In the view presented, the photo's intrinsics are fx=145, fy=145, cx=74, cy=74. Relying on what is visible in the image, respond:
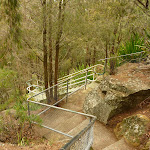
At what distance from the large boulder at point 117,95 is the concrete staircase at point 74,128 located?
1.26 feet

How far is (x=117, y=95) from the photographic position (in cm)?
429

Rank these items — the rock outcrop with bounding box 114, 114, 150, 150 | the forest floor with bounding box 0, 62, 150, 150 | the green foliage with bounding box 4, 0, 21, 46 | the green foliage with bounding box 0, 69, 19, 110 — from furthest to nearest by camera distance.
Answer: the green foliage with bounding box 0, 69, 19, 110
the green foliage with bounding box 4, 0, 21, 46
the forest floor with bounding box 0, 62, 150, 150
the rock outcrop with bounding box 114, 114, 150, 150

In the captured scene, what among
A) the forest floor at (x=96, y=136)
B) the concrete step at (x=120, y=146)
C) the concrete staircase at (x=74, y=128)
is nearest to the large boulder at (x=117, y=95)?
the forest floor at (x=96, y=136)

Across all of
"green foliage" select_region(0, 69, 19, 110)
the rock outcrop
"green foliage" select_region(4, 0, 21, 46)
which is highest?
"green foliage" select_region(4, 0, 21, 46)

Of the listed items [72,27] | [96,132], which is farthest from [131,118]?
[72,27]

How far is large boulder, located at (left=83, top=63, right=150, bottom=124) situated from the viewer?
424cm

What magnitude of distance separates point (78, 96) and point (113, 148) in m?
3.68

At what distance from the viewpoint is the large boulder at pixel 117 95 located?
4.24 m

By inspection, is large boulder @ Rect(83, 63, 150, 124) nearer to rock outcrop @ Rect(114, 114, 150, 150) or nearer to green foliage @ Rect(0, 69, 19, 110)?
rock outcrop @ Rect(114, 114, 150, 150)

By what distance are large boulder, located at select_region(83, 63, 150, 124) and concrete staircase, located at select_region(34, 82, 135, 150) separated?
39 centimetres

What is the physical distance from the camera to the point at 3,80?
826 cm

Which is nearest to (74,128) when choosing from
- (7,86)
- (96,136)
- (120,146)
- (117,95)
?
(96,136)

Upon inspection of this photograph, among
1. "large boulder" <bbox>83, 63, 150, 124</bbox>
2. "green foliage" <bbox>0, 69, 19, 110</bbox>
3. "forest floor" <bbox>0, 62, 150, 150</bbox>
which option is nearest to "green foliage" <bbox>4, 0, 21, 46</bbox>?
"forest floor" <bbox>0, 62, 150, 150</bbox>

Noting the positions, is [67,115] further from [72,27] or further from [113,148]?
[72,27]
